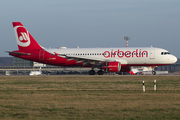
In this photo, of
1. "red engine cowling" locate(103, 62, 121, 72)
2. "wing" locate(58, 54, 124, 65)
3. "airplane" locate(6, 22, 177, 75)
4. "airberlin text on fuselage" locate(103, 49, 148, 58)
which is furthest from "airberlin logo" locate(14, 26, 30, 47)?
"red engine cowling" locate(103, 62, 121, 72)

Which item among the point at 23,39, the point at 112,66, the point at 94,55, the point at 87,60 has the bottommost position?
the point at 112,66

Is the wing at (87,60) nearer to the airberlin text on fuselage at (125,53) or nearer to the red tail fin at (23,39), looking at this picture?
the airberlin text on fuselage at (125,53)

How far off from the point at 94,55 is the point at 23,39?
40.9 ft

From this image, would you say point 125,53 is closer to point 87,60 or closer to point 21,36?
point 87,60

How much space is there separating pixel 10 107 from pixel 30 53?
3442 centimetres

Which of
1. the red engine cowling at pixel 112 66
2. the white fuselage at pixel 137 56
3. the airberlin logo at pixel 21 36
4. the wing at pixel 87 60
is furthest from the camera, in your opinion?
the airberlin logo at pixel 21 36

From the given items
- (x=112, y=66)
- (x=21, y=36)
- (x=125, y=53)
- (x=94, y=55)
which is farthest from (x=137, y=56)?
(x=21, y=36)

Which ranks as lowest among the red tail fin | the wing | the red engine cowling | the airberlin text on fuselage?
the red engine cowling

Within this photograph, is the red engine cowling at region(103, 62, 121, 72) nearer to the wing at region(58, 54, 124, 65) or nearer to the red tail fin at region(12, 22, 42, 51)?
the wing at region(58, 54, 124, 65)

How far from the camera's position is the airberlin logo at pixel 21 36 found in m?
47.8

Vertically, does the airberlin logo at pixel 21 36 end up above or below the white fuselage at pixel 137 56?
above

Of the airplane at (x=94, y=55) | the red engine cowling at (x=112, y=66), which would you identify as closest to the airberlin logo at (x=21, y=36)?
the airplane at (x=94, y=55)

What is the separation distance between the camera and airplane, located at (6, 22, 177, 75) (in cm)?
4322

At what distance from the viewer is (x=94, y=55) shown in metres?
45.5
